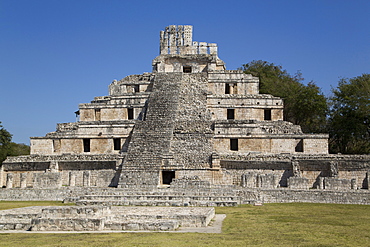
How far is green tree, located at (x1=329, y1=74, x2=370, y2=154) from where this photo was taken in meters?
34.0

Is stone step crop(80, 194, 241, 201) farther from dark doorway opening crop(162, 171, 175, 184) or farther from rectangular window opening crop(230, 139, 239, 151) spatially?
rectangular window opening crop(230, 139, 239, 151)

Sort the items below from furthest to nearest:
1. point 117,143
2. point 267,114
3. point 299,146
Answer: point 267,114, point 117,143, point 299,146

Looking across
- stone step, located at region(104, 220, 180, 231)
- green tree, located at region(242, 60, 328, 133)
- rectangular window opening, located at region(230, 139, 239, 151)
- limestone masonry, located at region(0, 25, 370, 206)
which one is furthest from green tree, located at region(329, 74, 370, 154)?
stone step, located at region(104, 220, 180, 231)

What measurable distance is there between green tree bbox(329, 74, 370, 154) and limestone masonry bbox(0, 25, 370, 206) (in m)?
6.13

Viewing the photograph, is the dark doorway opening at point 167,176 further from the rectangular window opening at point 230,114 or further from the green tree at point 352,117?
the green tree at point 352,117

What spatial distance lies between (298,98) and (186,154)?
1439cm

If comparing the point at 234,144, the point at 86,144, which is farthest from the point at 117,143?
the point at 234,144

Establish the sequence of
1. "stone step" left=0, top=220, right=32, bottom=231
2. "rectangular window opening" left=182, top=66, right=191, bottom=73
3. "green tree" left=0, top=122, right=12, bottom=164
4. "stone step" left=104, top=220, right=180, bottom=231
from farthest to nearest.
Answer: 1. "green tree" left=0, top=122, right=12, bottom=164
2. "rectangular window opening" left=182, top=66, right=191, bottom=73
3. "stone step" left=0, top=220, right=32, bottom=231
4. "stone step" left=104, top=220, right=180, bottom=231

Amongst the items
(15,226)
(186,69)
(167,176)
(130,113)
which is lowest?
(15,226)

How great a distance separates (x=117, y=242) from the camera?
12055 mm

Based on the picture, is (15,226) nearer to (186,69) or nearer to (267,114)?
(267,114)

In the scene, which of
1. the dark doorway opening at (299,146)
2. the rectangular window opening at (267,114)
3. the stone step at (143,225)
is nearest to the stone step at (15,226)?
the stone step at (143,225)

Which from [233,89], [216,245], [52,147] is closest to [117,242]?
[216,245]

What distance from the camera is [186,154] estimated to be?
88.9ft
